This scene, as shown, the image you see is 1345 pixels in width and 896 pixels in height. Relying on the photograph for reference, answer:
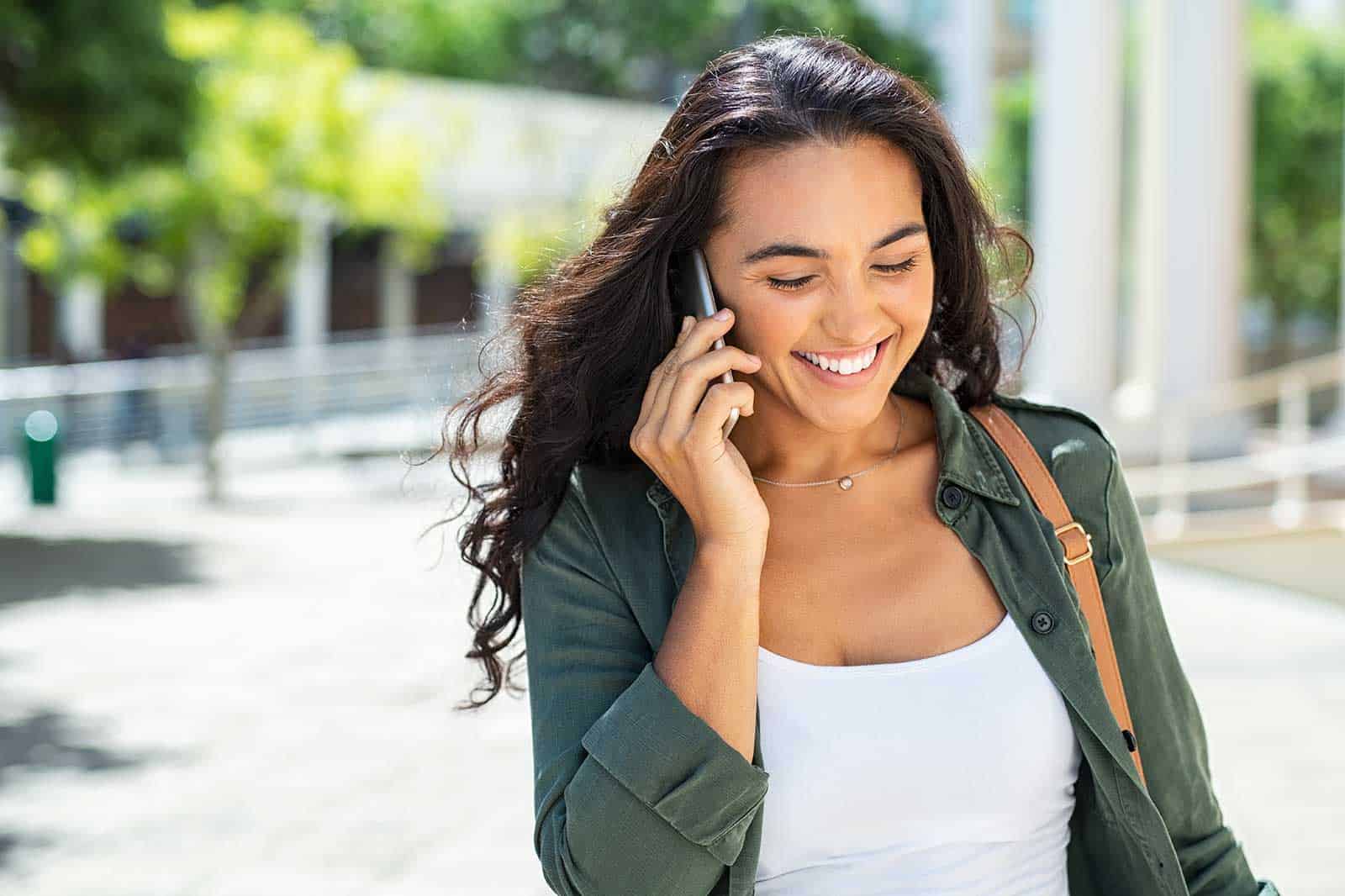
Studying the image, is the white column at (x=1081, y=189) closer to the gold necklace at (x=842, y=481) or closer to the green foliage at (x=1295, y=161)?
the gold necklace at (x=842, y=481)

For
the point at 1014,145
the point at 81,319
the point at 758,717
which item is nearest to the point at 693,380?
the point at 758,717

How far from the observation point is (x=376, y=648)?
9.18m

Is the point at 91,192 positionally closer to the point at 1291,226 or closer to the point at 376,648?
the point at 376,648

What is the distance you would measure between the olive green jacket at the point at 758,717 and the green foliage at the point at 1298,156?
32436 mm

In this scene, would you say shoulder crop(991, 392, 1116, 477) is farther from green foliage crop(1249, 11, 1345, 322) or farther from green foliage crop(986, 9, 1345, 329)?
green foliage crop(1249, 11, 1345, 322)

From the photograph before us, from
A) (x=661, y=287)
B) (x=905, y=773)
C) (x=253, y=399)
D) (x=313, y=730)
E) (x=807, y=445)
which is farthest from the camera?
A: (x=253, y=399)

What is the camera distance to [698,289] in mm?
2330

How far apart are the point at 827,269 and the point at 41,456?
15.2 metres

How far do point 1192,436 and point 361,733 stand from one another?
32.0ft

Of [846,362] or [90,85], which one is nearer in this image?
[846,362]

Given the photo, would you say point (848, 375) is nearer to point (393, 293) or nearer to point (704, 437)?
point (704, 437)

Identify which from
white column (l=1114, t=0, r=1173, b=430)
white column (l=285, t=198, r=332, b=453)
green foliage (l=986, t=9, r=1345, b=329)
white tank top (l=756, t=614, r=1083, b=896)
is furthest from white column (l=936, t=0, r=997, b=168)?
white tank top (l=756, t=614, r=1083, b=896)

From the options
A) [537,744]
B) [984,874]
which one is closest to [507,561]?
[537,744]

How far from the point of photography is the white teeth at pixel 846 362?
7.51 feet
